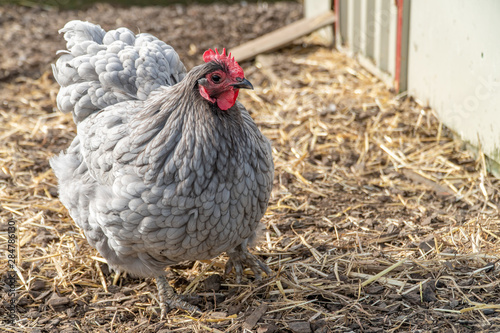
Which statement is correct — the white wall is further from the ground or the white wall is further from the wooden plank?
the wooden plank

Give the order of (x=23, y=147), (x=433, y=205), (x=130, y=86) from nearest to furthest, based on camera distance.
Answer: (x=130, y=86), (x=433, y=205), (x=23, y=147)

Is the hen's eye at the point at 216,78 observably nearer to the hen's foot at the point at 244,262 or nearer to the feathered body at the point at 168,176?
the feathered body at the point at 168,176

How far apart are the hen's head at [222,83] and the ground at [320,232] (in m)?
1.24

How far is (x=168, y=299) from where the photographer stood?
335 centimetres

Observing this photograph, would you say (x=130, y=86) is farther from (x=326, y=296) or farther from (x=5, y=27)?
(x=5, y=27)

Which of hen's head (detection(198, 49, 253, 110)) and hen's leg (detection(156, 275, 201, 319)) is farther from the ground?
hen's head (detection(198, 49, 253, 110))

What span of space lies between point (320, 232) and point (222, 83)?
1.64 metres

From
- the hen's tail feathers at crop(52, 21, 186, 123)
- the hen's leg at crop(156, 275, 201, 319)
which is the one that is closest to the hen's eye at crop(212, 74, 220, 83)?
the hen's tail feathers at crop(52, 21, 186, 123)

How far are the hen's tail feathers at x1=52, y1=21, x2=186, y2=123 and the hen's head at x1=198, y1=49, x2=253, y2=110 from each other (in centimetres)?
73

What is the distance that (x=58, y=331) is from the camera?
314 cm

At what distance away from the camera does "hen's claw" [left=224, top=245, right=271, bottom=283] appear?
342 cm

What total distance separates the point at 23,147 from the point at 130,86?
2.29 m

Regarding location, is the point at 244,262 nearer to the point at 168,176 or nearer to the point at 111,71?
the point at 168,176

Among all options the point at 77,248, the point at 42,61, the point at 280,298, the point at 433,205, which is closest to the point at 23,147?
the point at 77,248
